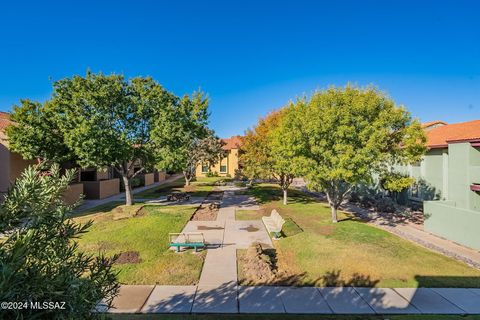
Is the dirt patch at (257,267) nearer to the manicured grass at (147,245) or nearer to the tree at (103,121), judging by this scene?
the manicured grass at (147,245)

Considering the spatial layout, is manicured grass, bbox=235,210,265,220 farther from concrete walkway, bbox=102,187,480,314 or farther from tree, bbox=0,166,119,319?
tree, bbox=0,166,119,319

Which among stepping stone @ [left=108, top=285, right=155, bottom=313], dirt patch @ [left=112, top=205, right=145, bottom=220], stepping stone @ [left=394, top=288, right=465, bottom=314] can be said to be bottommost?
stepping stone @ [left=394, top=288, right=465, bottom=314]

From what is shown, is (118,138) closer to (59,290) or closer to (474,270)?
(59,290)

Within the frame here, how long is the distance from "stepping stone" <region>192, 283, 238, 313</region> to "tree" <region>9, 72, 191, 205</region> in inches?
486

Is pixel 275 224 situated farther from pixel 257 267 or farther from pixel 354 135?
pixel 354 135

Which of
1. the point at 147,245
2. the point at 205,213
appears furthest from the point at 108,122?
the point at 147,245

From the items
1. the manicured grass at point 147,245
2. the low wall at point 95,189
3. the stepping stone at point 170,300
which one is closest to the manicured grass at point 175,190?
the low wall at point 95,189

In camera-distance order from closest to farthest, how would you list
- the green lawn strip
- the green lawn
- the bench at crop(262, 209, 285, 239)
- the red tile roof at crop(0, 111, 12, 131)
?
1. the green lawn strip
2. the green lawn
3. the bench at crop(262, 209, 285, 239)
4. the red tile roof at crop(0, 111, 12, 131)

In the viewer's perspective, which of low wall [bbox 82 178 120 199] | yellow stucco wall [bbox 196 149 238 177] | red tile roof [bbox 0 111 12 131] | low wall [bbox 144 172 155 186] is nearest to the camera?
red tile roof [bbox 0 111 12 131]

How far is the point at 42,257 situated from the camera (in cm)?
342

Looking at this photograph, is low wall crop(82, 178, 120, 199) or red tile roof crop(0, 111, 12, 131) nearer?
red tile roof crop(0, 111, 12, 131)

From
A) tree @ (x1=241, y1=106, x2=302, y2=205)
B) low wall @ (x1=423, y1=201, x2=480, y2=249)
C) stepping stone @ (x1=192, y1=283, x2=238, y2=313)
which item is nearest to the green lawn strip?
stepping stone @ (x1=192, y1=283, x2=238, y2=313)

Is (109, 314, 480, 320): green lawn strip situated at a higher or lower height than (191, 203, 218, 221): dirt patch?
lower

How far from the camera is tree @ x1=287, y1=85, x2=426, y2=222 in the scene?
1547cm
